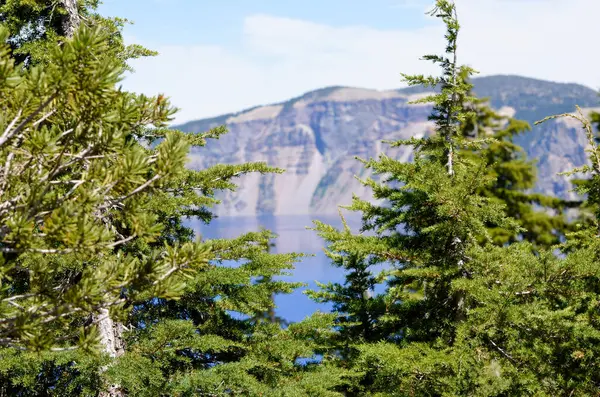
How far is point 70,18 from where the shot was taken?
11.4 meters

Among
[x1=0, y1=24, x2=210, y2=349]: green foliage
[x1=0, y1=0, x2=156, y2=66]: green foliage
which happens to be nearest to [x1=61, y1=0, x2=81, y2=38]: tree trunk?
[x1=0, y1=0, x2=156, y2=66]: green foliage

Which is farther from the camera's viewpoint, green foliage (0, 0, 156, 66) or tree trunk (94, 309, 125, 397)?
green foliage (0, 0, 156, 66)

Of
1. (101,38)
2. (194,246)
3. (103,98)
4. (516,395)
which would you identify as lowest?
(516,395)

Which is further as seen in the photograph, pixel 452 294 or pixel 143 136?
pixel 143 136

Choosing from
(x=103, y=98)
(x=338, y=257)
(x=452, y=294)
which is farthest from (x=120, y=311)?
(x=338, y=257)

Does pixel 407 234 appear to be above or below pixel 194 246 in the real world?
below

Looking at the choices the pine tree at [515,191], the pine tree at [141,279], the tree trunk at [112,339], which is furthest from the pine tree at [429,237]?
the pine tree at [515,191]

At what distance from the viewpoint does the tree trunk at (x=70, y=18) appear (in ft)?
37.0

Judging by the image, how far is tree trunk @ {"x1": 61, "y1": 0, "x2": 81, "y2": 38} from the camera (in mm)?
11289

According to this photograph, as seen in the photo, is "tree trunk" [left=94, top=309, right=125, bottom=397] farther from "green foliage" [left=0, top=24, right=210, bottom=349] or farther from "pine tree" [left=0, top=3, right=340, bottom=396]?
"green foliage" [left=0, top=24, right=210, bottom=349]

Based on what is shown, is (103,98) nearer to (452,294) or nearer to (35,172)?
(35,172)

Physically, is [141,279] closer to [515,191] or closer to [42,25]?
[42,25]

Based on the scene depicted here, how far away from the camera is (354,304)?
521 inches

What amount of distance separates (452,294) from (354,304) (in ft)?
9.34
